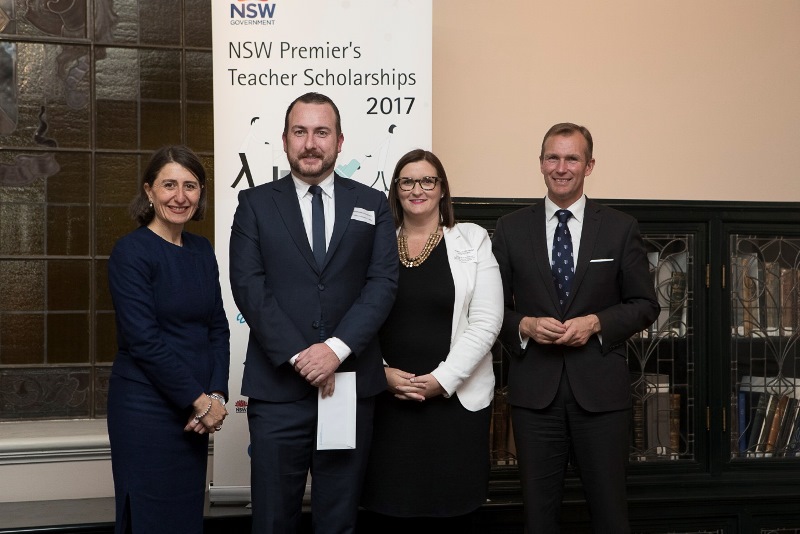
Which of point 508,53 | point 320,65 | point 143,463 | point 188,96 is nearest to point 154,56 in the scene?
point 188,96

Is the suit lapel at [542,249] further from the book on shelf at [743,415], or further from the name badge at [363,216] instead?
the book on shelf at [743,415]

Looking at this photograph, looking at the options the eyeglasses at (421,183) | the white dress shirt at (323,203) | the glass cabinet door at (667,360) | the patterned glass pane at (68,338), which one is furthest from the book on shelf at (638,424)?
the patterned glass pane at (68,338)

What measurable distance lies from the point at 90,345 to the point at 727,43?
12.3 ft

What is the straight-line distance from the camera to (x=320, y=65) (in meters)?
3.78

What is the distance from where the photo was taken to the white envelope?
2736 millimetres

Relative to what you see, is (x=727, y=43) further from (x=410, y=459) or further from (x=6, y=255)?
(x=6, y=255)

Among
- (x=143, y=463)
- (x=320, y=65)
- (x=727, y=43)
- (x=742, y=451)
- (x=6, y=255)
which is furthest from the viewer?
(x=727, y=43)

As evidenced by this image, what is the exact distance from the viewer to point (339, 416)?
276 cm

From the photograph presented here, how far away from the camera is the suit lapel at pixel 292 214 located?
9.21ft

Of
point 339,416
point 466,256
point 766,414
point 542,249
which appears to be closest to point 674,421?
point 766,414

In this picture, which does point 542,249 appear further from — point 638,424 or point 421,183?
point 638,424

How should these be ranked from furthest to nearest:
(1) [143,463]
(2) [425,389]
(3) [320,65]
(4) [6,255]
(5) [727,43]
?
(5) [727,43] → (4) [6,255] → (3) [320,65] → (2) [425,389] → (1) [143,463]

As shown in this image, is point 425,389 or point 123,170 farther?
point 123,170

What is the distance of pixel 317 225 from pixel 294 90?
111 cm
